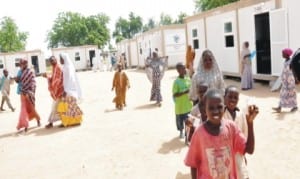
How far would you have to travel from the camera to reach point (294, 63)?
420 centimetres

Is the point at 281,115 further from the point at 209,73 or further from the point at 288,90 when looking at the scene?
the point at 209,73

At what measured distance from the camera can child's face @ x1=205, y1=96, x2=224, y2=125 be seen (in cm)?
283

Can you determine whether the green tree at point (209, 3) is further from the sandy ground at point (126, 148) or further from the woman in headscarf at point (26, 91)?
the woman in headscarf at point (26, 91)

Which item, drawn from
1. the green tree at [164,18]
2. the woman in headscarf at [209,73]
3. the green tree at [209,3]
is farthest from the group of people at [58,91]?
the green tree at [164,18]

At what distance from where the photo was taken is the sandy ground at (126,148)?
5621 millimetres

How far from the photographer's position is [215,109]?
112 inches

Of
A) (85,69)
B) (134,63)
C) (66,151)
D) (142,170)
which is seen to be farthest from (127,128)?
(85,69)

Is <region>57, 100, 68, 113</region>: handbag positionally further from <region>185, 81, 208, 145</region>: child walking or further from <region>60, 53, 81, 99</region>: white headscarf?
<region>185, 81, 208, 145</region>: child walking

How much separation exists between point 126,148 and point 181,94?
1299 millimetres

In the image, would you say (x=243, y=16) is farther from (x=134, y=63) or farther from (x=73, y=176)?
(x=134, y=63)

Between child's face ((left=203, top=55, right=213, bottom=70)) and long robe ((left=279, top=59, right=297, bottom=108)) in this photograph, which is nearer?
child's face ((left=203, top=55, right=213, bottom=70))

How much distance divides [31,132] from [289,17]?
764 centimetres

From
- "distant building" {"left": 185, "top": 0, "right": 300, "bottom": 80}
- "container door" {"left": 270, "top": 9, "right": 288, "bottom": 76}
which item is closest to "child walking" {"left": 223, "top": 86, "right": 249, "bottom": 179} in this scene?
"distant building" {"left": 185, "top": 0, "right": 300, "bottom": 80}

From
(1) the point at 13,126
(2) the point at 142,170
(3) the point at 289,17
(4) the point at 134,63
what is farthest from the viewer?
(4) the point at 134,63
